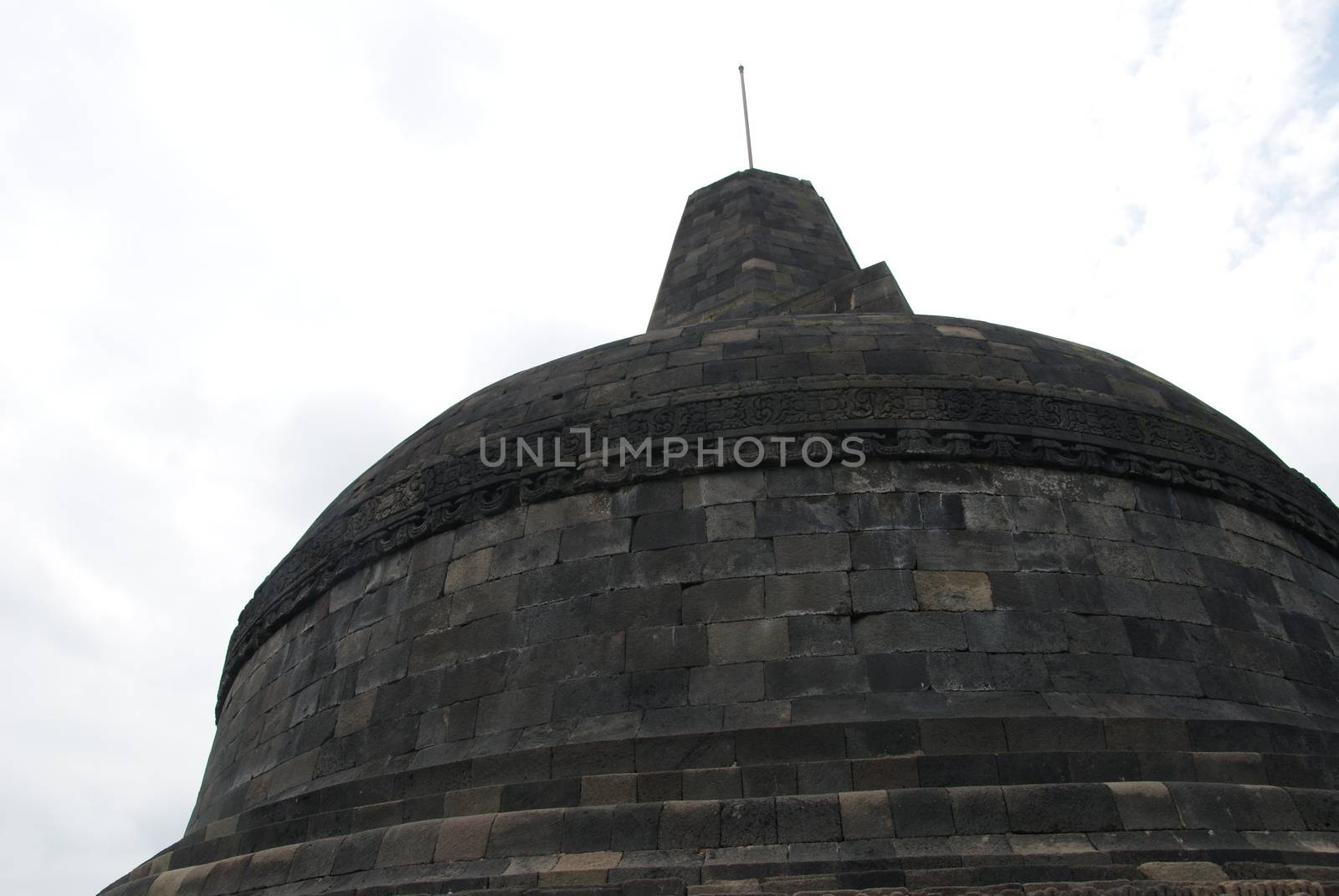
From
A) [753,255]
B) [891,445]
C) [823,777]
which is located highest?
[753,255]

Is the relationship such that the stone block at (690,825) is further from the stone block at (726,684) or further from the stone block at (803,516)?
the stone block at (803,516)

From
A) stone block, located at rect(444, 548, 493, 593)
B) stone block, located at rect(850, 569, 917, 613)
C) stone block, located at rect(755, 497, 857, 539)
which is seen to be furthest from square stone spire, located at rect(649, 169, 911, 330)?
stone block, located at rect(850, 569, 917, 613)

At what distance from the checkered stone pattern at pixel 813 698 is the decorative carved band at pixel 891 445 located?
0.50 feet

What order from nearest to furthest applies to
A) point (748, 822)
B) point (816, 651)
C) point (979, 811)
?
1. point (979, 811)
2. point (748, 822)
3. point (816, 651)

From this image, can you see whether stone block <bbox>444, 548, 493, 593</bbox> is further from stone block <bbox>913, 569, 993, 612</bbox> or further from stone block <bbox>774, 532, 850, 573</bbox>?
stone block <bbox>913, 569, 993, 612</bbox>

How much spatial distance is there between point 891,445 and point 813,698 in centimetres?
210

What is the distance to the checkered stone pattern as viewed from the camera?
6180 millimetres

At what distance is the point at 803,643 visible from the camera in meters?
7.23

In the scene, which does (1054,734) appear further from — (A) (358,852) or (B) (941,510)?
(A) (358,852)

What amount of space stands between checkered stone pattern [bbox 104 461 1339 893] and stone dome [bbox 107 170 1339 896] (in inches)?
0.9

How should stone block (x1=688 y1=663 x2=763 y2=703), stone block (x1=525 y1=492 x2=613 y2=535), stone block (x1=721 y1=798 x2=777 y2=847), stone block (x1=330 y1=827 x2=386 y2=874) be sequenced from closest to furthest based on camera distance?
stone block (x1=721 y1=798 x2=777 y2=847) < stone block (x1=330 y1=827 x2=386 y2=874) < stone block (x1=688 y1=663 x2=763 y2=703) < stone block (x1=525 y1=492 x2=613 y2=535)

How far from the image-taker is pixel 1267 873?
226 inches

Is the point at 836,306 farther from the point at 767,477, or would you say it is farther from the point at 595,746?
the point at 595,746

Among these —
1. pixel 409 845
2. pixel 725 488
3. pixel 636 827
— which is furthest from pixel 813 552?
pixel 409 845
